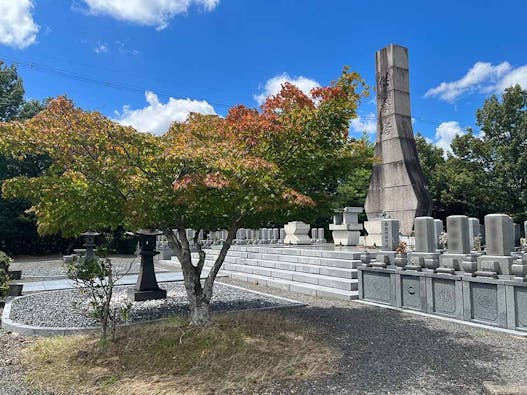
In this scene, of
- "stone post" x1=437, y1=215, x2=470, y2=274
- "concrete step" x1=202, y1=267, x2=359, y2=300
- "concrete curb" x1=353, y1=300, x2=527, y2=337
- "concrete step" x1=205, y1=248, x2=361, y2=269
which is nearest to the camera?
"concrete curb" x1=353, y1=300, x2=527, y2=337

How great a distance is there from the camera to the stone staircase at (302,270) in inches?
386

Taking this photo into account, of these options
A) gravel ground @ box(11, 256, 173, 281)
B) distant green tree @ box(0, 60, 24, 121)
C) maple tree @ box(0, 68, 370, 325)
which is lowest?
gravel ground @ box(11, 256, 173, 281)

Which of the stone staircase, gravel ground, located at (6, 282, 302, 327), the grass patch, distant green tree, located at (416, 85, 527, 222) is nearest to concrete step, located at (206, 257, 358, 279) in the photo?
the stone staircase

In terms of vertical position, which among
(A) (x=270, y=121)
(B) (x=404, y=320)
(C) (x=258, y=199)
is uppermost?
(A) (x=270, y=121)

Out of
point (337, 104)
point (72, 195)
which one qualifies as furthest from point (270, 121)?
point (72, 195)

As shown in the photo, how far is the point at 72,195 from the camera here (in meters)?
5.01

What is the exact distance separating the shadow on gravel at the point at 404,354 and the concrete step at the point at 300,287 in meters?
1.77

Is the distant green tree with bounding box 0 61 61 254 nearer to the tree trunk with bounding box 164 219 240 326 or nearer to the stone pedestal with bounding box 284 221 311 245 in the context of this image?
the stone pedestal with bounding box 284 221 311 245

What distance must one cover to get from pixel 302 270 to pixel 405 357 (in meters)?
6.56

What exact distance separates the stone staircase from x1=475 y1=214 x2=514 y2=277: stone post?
3.09m

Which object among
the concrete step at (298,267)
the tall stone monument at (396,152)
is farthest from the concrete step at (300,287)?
the tall stone monument at (396,152)

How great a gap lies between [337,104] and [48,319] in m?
6.24

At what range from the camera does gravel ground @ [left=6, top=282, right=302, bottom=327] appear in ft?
23.6

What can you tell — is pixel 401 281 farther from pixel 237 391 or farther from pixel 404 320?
pixel 237 391
